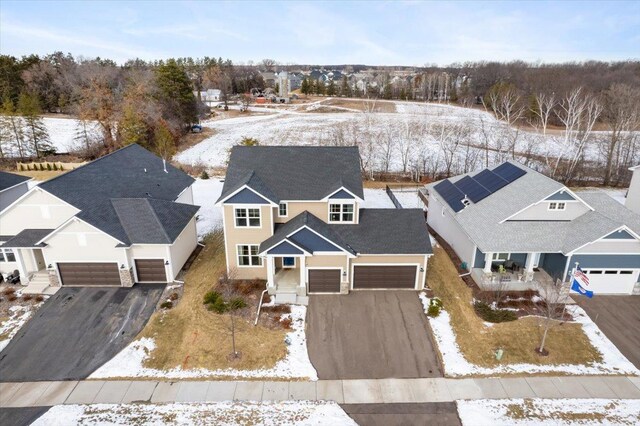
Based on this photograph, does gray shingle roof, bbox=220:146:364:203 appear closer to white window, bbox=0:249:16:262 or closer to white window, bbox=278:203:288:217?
white window, bbox=278:203:288:217

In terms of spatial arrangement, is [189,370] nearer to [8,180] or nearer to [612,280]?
[8,180]

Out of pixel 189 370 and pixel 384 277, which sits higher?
pixel 384 277

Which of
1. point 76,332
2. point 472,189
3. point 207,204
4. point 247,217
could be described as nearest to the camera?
point 76,332

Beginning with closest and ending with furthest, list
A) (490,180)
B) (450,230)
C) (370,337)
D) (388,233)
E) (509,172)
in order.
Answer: (370,337), (388,233), (450,230), (509,172), (490,180)

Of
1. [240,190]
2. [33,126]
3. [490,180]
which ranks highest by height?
[33,126]

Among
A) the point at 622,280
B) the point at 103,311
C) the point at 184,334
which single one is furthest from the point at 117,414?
the point at 622,280

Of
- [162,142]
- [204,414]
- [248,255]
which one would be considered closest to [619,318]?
[248,255]

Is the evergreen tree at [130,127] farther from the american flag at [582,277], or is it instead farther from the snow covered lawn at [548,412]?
the american flag at [582,277]
